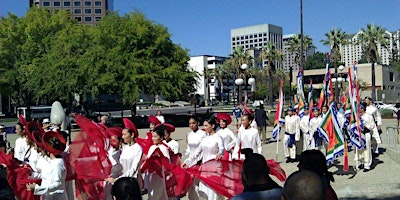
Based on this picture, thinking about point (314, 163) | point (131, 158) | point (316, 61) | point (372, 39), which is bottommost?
point (131, 158)

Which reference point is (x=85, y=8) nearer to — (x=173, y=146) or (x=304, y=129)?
(x=304, y=129)

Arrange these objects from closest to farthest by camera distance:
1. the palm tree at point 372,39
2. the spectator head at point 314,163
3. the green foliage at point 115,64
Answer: the spectator head at point 314,163, the green foliage at point 115,64, the palm tree at point 372,39

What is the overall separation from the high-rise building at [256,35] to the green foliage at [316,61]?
76.1 ft

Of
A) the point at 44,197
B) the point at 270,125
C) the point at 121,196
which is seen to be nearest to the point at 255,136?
the point at 44,197

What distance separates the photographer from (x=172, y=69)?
34094 millimetres

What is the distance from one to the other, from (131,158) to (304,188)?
4.46 m

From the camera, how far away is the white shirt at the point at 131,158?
688 cm

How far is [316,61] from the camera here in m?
A: 145

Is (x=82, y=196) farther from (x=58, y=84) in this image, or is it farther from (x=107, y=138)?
(x=58, y=84)

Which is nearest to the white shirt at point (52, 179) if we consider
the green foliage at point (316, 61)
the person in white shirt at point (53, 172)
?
the person in white shirt at point (53, 172)

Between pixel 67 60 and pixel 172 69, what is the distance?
7707 millimetres

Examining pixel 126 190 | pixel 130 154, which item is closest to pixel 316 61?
pixel 130 154

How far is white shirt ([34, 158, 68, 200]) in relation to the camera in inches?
230

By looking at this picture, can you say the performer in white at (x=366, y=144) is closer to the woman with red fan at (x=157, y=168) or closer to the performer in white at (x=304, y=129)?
the performer in white at (x=304, y=129)
